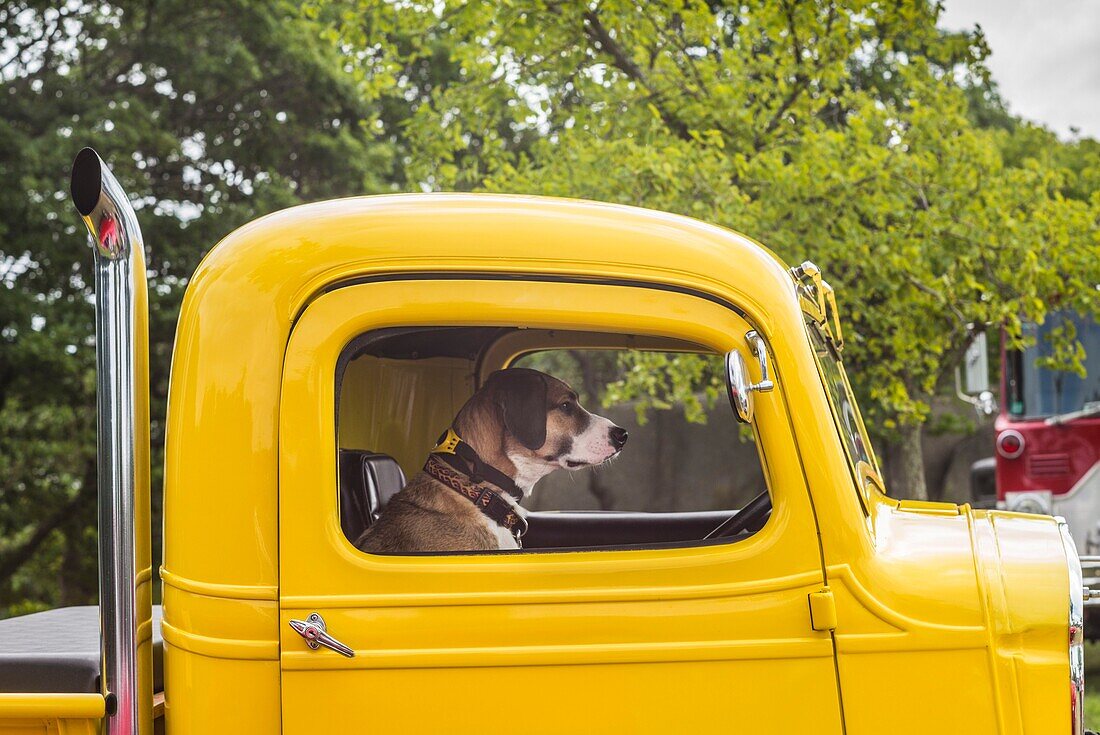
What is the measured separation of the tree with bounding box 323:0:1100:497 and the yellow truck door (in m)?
5.01

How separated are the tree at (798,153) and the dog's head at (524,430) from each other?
4.51 meters

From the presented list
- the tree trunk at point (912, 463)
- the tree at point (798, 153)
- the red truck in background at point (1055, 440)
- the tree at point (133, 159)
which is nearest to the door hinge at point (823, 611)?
the tree at point (798, 153)

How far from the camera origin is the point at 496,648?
192 centimetres

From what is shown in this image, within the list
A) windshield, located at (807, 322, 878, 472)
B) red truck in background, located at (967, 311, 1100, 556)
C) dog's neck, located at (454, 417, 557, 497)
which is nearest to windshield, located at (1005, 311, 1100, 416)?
red truck in background, located at (967, 311, 1100, 556)

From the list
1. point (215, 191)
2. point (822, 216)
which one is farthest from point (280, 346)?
point (215, 191)

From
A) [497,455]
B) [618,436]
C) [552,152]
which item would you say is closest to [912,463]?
[552,152]

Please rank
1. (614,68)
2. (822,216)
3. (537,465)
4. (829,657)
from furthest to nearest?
(614,68) → (822,216) → (537,465) → (829,657)

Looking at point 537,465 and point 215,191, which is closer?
point 537,465

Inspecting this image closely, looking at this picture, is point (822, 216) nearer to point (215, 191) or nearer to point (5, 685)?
point (5, 685)

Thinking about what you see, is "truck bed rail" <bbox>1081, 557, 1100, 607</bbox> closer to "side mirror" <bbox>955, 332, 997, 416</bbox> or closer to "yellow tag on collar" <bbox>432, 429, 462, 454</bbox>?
"yellow tag on collar" <bbox>432, 429, 462, 454</bbox>

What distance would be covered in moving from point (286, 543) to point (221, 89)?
1176 cm

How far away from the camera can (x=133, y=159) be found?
464 inches

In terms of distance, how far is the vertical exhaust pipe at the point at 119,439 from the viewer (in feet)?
6.31

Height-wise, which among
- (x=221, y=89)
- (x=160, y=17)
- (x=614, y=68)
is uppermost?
(x=160, y=17)
